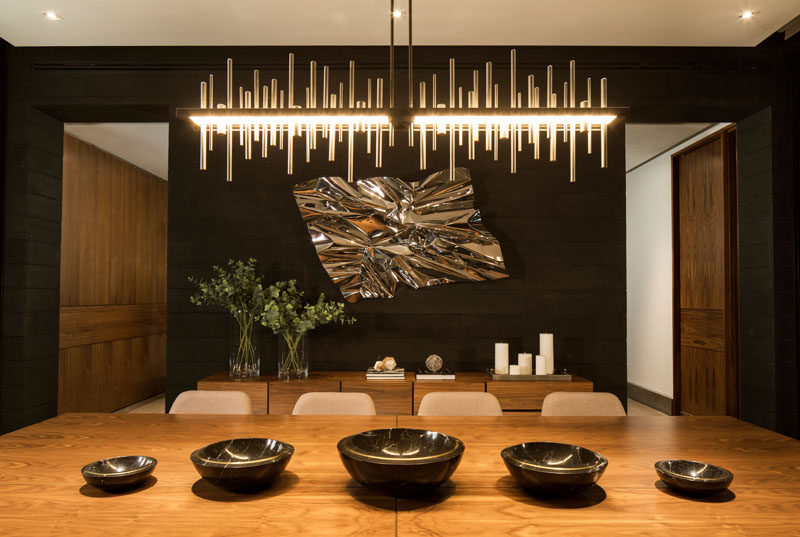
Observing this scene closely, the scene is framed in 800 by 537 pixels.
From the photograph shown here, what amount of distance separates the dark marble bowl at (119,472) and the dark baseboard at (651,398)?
18.0 feet

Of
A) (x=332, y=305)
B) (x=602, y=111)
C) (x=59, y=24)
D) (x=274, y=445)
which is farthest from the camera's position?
(x=332, y=305)

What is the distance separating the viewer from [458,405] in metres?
2.62

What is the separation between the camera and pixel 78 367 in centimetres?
A: 529

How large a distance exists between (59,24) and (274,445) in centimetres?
320

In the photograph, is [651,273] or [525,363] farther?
[651,273]

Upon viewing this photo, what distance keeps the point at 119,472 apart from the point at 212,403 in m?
1.08

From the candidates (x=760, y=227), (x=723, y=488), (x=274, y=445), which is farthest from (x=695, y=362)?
(x=274, y=445)

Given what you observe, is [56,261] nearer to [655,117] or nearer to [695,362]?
[655,117]

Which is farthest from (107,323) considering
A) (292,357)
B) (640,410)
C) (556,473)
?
(640,410)

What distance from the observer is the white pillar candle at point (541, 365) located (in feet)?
11.7

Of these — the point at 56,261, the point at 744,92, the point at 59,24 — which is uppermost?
the point at 59,24

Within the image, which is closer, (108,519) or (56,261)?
(108,519)

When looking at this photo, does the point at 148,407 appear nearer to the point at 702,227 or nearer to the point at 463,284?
the point at 463,284

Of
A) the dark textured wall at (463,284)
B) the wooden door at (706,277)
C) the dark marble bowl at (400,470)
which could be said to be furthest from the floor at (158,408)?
the dark marble bowl at (400,470)
